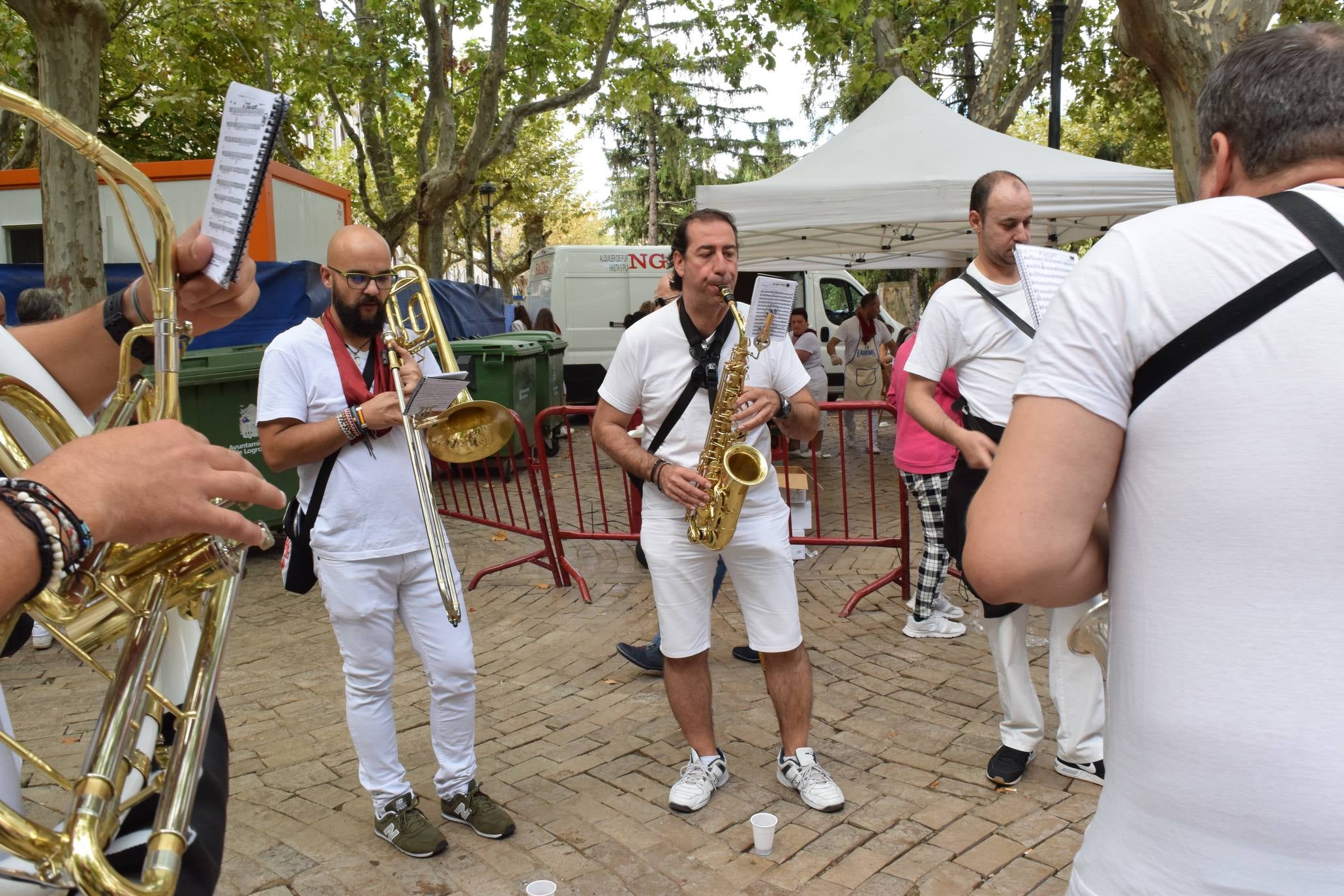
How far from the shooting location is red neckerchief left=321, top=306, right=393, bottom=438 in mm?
3445

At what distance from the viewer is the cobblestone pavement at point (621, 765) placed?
334 cm

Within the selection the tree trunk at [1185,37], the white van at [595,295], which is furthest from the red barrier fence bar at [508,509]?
the white van at [595,295]

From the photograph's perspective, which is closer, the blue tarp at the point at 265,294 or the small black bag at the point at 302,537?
the small black bag at the point at 302,537

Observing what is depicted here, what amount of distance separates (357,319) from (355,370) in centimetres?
18

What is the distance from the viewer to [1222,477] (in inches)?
51.8

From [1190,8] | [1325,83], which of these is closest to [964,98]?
[1190,8]

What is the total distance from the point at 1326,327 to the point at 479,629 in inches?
206

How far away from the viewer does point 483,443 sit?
355 cm

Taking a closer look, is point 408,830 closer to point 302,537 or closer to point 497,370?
point 302,537

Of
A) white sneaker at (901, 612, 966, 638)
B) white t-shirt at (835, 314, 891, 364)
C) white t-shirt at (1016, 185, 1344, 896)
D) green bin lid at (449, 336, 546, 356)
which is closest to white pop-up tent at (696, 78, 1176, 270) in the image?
white t-shirt at (835, 314, 891, 364)

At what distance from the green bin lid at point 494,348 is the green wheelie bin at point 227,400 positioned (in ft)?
10.1

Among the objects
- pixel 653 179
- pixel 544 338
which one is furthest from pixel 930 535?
pixel 653 179

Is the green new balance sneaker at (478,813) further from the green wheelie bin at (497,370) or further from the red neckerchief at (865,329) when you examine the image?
the red neckerchief at (865,329)

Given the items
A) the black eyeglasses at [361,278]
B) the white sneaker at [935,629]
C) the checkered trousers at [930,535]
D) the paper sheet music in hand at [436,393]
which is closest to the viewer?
the paper sheet music in hand at [436,393]
